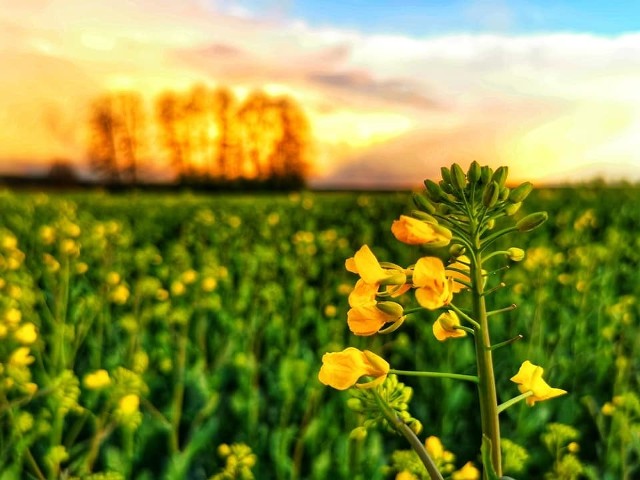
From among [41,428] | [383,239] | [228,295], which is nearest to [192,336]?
[228,295]

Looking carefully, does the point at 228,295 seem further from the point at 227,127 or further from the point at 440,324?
the point at 227,127

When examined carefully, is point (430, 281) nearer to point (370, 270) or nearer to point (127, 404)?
point (370, 270)

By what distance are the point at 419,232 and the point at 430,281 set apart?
0.20 ft

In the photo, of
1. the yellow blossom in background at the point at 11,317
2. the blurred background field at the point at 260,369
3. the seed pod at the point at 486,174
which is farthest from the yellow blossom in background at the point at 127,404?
the seed pod at the point at 486,174

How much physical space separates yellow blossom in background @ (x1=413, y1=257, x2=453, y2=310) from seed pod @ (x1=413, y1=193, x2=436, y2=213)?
0.35 feet

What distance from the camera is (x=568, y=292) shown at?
4.71 metres

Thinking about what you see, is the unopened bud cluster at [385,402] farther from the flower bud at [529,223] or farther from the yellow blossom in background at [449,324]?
the flower bud at [529,223]

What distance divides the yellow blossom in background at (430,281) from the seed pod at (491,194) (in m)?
0.14

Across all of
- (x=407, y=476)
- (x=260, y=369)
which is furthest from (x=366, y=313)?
(x=260, y=369)

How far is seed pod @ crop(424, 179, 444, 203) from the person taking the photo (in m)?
0.85

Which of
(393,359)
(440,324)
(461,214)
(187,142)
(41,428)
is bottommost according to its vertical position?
(393,359)

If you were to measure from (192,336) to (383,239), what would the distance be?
3.32 metres

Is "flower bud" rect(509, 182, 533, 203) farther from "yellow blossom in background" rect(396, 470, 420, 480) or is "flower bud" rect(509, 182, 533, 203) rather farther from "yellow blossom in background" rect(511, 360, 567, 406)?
"yellow blossom in background" rect(396, 470, 420, 480)

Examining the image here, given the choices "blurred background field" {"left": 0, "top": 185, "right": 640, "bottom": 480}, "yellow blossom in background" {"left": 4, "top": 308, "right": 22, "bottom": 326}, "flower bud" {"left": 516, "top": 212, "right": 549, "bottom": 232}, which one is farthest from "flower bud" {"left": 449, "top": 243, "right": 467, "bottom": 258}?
"yellow blossom in background" {"left": 4, "top": 308, "right": 22, "bottom": 326}
